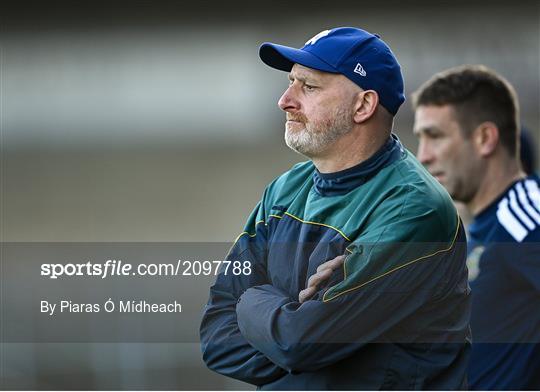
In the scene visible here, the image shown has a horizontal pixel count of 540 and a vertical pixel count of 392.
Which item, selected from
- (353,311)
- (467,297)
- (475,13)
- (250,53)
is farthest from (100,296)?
(475,13)

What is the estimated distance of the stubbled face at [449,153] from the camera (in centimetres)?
317

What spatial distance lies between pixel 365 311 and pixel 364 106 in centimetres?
44

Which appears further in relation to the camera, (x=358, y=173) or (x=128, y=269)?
(x=128, y=269)

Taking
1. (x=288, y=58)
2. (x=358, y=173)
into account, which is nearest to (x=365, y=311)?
(x=358, y=173)

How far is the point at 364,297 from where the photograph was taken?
1.70 m

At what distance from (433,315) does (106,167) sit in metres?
2.80

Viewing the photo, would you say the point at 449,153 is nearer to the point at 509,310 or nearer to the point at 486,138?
the point at 486,138

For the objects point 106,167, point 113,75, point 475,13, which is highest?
point 475,13

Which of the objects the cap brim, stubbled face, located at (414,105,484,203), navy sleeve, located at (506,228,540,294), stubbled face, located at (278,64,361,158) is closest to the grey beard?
stubbled face, located at (278,64,361,158)

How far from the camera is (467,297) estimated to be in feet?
5.99

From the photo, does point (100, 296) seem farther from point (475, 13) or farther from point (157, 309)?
point (475, 13)

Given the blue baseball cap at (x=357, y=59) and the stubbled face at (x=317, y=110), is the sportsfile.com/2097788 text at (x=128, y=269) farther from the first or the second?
the blue baseball cap at (x=357, y=59)

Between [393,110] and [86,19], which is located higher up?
[86,19]

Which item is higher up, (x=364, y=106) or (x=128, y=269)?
(x=364, y=106)
